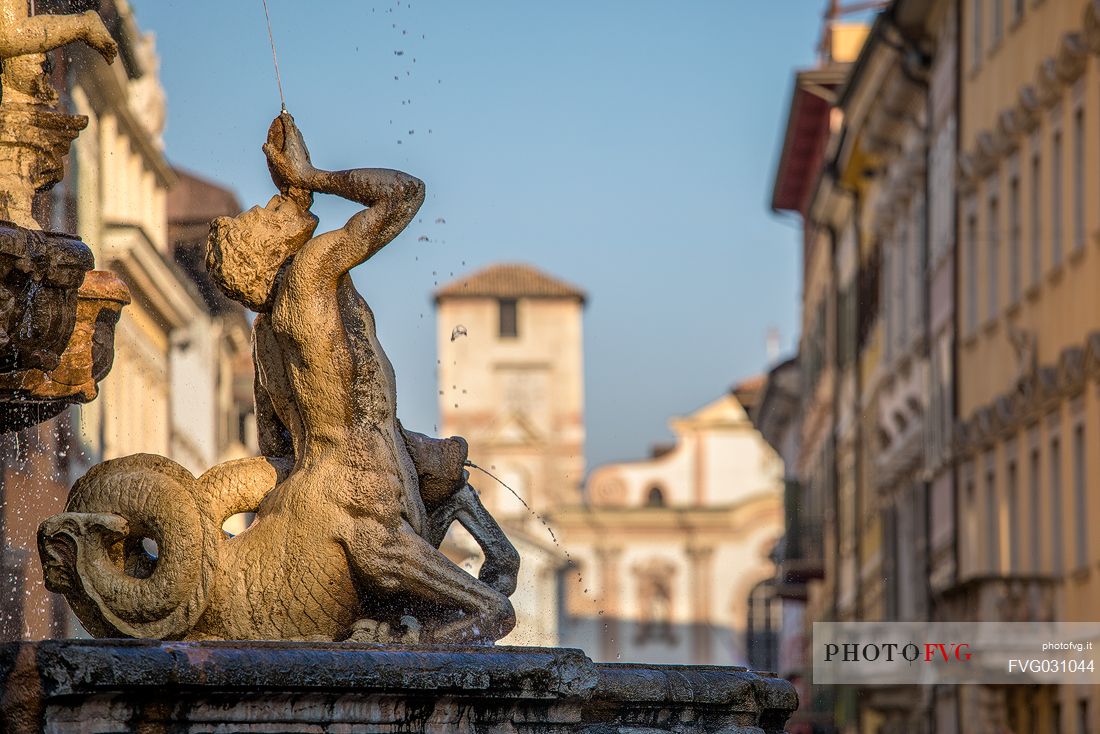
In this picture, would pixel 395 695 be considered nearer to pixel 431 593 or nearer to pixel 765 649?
pixel 431 593


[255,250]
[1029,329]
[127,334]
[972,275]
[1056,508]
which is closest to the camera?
[255,250]

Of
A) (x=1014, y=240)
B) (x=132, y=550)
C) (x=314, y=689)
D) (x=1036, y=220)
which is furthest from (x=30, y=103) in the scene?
(x=1014, y=240)

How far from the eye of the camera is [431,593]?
833cm

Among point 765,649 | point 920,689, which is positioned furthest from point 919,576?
point 765,649

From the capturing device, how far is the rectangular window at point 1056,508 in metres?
27.1

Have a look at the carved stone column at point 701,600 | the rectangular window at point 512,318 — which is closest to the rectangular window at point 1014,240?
the carved stone column at point 701,600

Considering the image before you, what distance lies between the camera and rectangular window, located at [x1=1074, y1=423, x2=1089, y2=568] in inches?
1021

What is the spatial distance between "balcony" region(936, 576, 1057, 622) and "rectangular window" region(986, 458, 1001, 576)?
1.57 meters

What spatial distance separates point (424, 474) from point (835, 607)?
4364cm

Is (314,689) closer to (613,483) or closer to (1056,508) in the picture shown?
(1056,508)

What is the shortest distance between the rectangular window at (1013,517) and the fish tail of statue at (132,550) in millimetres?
22230

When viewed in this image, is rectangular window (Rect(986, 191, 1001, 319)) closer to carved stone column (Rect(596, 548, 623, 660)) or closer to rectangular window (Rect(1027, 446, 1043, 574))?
rectangular window (Rect(1027, 446, 1043, 574))

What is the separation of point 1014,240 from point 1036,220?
129 centimetres

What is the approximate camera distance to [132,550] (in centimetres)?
818
